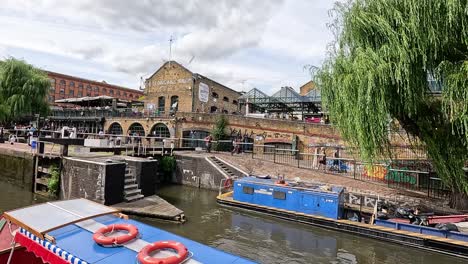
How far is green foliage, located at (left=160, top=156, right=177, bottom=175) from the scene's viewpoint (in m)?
19.2

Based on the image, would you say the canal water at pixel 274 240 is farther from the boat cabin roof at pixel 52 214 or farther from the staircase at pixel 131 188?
the boat cabin roof at pixel 52 214

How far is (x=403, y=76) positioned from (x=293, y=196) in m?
5.80

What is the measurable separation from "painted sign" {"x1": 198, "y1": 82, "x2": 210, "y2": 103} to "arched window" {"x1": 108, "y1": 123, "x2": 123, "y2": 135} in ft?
28.4

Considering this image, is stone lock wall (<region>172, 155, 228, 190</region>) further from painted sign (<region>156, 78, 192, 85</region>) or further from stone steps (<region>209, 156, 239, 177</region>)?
painted sign (<region>156, 78, 192, 85</region>)

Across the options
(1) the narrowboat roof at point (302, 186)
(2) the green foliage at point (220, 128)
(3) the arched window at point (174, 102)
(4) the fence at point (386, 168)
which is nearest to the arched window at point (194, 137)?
(2) the green foliage at point (220, 128)

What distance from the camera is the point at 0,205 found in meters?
12.0

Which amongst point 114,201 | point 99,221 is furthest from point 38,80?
point 99,221

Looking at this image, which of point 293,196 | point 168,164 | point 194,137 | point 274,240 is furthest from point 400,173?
point 194,137

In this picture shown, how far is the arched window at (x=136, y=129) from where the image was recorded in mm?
29483

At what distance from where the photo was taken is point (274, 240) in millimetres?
10141

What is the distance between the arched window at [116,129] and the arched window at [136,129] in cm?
159

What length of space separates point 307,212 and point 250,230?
240 centimetres

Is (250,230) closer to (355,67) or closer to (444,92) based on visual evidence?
(355,67)

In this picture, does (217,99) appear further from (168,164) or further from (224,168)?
(224,168)
